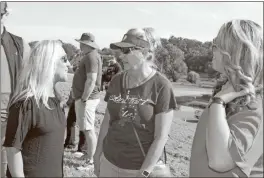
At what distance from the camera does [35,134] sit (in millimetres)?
1716

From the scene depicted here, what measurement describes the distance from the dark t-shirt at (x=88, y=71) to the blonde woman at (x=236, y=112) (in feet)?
2.29

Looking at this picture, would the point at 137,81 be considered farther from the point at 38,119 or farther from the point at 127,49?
the point at 38,119

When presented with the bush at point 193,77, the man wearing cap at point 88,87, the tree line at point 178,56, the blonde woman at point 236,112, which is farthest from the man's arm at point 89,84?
the blonde woman at point 236,112

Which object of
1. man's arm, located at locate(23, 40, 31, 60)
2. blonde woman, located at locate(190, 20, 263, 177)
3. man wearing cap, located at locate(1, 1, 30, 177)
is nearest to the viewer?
blonde woman, located at locate(190, 20, 263, 177)

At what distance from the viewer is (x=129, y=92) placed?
178 centimetres

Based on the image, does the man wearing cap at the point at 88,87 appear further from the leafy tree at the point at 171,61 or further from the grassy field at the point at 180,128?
the leafy tree at the point at 171,61

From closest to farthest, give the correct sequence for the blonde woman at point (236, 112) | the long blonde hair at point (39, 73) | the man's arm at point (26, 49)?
the blonde woman at point (236, 112) < the long blonde hair at point (39, 73) < the man's arm at point (26, 49)

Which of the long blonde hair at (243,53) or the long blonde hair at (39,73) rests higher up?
the long blonde hair at (243,53)

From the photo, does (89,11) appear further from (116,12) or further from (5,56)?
(5,56)

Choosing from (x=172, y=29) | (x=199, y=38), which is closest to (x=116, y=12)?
(x=172, y=29)

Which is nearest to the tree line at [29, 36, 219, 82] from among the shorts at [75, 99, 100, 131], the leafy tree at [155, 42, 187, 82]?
the leafy tree at [155, 42, 187, 82]

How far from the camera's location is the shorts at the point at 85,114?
213 centimetres

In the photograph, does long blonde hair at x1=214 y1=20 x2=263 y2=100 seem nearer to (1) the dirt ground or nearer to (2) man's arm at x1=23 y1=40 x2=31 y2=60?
(1) the dirt ground

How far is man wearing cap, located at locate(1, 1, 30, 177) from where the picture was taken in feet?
7.00
